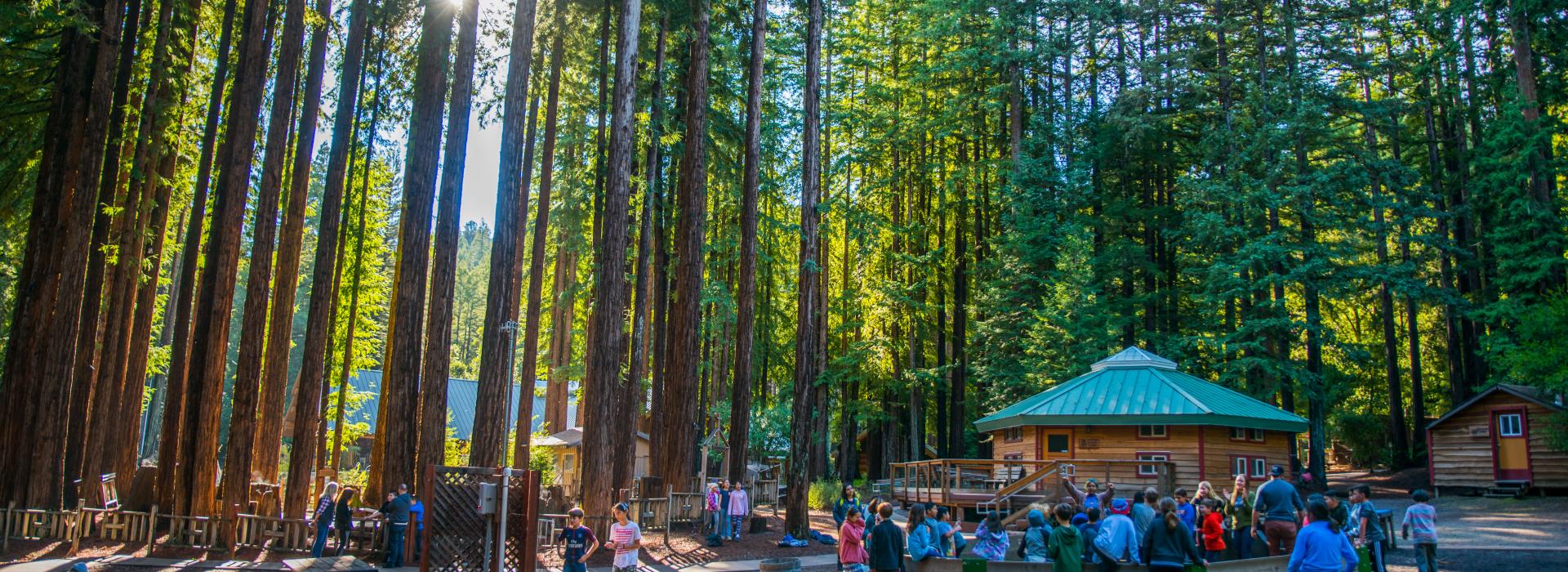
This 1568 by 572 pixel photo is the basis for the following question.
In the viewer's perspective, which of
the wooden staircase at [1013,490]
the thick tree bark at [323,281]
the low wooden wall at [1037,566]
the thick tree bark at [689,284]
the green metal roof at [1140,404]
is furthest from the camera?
the green metal roof at [1140,404]

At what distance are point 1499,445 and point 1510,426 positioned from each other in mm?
666

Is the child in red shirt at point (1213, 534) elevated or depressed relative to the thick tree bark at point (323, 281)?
depressed

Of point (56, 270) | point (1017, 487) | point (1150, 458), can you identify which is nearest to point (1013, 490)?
point (1017, 487)

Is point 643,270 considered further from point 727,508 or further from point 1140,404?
point 1140,404

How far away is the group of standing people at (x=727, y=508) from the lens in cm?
2002

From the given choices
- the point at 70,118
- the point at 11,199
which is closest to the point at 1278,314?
the point at 70,118

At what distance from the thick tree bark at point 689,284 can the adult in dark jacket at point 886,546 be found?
1031 centimetres

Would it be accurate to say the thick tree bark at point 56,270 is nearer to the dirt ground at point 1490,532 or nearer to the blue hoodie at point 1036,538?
the blue hoodie at point 1036,538

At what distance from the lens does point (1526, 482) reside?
2684 cm

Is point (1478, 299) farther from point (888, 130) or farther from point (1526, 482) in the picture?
point (888, 130)

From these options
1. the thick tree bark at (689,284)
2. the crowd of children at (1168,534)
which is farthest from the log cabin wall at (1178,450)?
the thick tree bark at (689,284)

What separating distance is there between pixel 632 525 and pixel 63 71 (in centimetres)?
1528

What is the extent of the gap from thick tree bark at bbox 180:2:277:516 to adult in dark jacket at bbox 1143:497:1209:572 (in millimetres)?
15014

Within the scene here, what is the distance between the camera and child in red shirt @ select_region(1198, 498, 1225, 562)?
12836 mm
